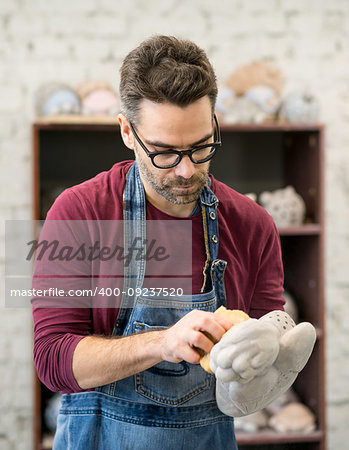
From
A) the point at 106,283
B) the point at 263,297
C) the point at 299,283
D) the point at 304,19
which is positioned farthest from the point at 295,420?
the point at 304,19

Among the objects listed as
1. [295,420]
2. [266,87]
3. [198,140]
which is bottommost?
[295,420]

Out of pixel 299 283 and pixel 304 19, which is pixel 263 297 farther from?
pixel 304 19

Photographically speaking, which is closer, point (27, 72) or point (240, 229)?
point (240, 229)

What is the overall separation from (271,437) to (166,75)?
2.00 meters

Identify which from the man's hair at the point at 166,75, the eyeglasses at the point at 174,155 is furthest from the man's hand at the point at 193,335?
the man's hair at the point at 166,75

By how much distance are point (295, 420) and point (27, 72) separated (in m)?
2.14

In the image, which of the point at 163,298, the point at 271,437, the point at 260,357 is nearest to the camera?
the point at 260,357

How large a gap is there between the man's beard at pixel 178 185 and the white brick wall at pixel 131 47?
5.78 feet

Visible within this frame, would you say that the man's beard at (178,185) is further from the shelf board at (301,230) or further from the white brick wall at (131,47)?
the white brick wall at (131,47)

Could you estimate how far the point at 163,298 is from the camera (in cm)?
140

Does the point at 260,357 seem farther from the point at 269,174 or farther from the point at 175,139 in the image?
the point at 269,174

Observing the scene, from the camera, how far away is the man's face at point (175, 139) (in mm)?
1291

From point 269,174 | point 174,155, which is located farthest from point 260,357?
point 269,174

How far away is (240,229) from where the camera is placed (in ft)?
4.86
